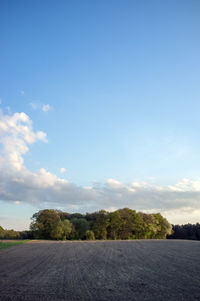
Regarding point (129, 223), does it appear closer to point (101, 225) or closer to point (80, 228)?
point (101, 225)

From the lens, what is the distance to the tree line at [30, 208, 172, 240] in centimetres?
7944

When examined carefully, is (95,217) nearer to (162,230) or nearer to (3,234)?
(162,230)

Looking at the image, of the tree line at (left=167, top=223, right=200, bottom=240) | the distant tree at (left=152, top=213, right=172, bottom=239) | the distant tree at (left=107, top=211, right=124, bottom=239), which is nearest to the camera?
the distant tree at (left=107, top=211, right=124, bottom=239)

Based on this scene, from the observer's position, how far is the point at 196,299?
8.47m

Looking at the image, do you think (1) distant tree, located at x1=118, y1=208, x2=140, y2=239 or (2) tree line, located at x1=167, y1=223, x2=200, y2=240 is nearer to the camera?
(1) distant tree, located at x1=118, y1=208, x2=140, y2=239

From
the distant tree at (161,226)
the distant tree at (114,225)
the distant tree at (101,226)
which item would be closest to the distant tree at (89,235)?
the distant tree at (101,226)

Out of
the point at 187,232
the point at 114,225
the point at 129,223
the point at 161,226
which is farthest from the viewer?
the point at 187,232

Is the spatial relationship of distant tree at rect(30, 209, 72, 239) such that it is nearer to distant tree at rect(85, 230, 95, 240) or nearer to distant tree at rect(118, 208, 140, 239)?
distant tree at rect(85, 230, 95, 240)

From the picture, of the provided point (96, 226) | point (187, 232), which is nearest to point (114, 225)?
point (96, 226)

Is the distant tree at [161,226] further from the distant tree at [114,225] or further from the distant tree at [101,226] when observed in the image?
the distant tree at [101,226]

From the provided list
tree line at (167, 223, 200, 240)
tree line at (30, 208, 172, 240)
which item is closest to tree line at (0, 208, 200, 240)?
tree line at (30, 208, 172, 240)

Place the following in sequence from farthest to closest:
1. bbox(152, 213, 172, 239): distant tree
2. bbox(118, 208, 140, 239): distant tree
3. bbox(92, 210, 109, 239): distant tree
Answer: bbox(152, 213, 172, 239): distant tree
bbox(118, 208, 140, 239): distant tree
bbox(92, 210, 109, 239): distant tree

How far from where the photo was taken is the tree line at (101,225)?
79.4m

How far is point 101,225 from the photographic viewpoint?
3575 inches
